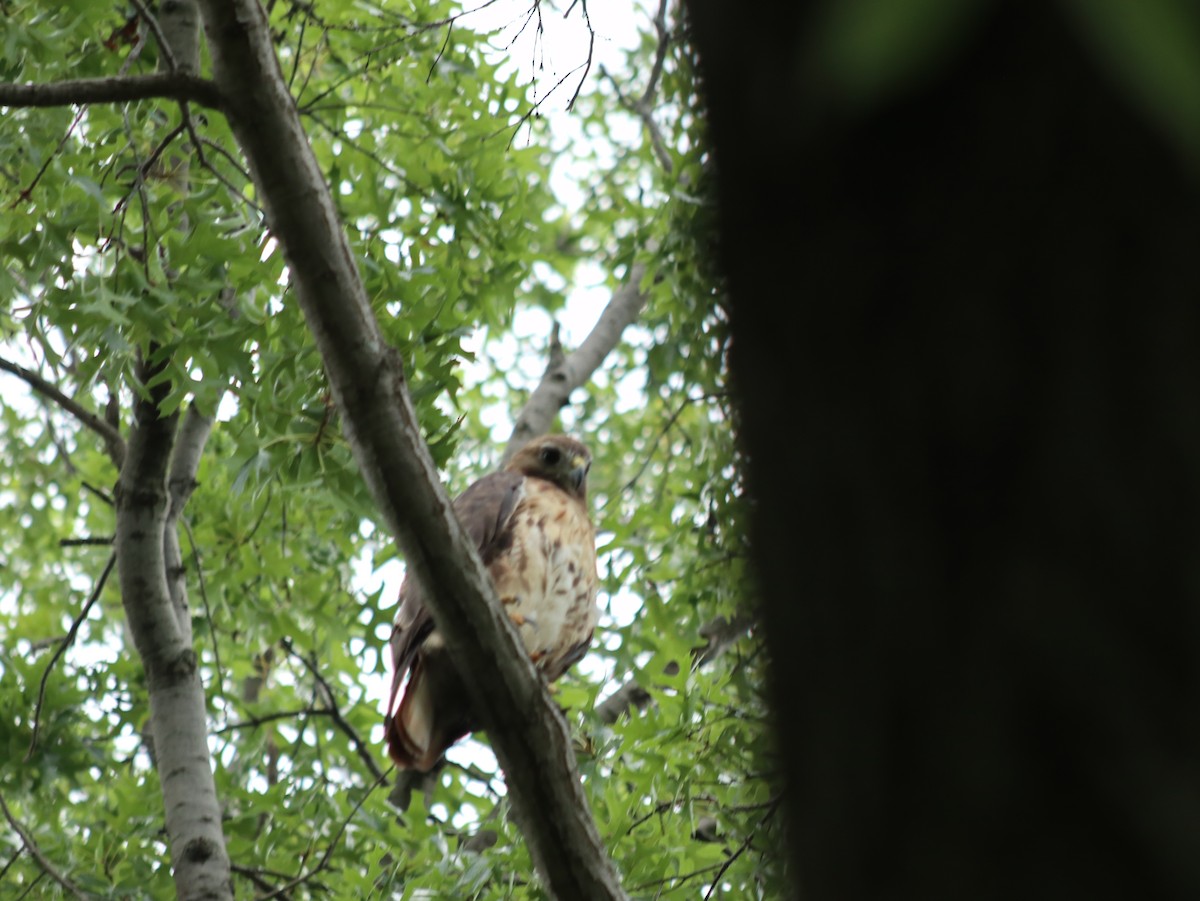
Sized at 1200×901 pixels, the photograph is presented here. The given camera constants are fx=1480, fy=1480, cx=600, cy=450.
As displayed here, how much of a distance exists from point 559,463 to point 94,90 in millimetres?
3769

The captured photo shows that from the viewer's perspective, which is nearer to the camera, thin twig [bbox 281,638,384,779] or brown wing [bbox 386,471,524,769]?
brown wing [bbox 386,471,524,769]

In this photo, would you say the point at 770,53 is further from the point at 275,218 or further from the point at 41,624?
the point at 41,624

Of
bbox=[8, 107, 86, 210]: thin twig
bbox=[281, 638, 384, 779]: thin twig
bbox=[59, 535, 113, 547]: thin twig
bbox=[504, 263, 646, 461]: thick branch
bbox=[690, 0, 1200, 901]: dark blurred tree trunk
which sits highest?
bbox=[504, 263, 646, 461]: thick branch

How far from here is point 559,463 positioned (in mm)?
6945

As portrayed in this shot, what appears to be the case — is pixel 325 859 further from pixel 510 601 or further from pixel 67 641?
pixel 510 601

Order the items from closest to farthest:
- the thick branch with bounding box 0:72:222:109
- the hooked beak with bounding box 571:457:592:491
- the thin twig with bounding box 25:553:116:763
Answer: the thick branch with bounding box 0:72:222:109
the thin twig with bounding box 25:553:116:763
the hooked beak with bounding box 571:457:592:491

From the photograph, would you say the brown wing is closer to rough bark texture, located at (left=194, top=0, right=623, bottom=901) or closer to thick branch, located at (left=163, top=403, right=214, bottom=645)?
thick branch, located at (left=163, top=403, right=214, bottom=645)

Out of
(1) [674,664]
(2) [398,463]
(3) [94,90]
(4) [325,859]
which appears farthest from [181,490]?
(2) [398,463]

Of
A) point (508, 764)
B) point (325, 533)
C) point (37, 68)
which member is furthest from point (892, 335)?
point (325, 533)

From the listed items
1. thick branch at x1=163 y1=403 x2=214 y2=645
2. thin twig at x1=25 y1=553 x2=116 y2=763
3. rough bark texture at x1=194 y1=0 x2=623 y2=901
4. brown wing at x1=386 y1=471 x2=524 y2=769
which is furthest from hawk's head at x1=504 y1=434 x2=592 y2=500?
rough bark texture at x1=194 y1=0 x2=623 y2=901

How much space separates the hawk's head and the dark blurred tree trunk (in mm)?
5868

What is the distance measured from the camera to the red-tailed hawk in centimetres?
561

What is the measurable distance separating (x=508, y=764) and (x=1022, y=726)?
2.44m

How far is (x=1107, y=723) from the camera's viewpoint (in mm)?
794
